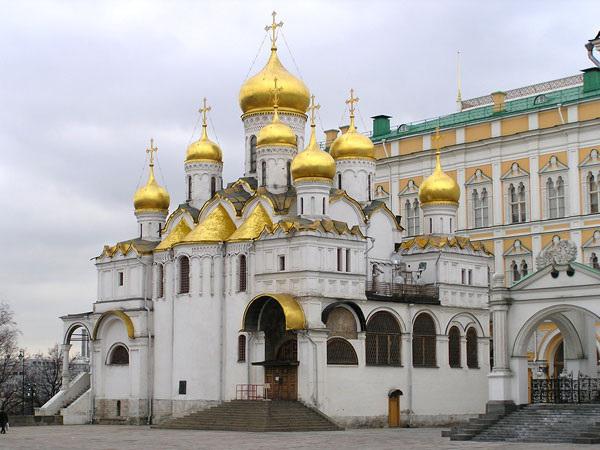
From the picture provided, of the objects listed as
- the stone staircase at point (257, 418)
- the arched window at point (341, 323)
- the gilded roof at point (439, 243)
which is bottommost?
the stone staircase at point (257, 418)

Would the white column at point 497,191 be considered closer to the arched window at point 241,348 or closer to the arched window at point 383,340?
the arched window at point 383,340

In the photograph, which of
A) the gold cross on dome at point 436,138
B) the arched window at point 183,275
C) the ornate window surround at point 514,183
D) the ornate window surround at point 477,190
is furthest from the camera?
the ornate window surround at point 477,190

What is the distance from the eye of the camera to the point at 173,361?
4272cm

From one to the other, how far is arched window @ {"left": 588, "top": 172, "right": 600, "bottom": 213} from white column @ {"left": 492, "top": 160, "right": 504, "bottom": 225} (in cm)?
447

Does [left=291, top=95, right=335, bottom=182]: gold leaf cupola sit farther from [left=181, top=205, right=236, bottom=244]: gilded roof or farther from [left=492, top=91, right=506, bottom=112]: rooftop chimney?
[left=492, top=91, right=506, bottom=112]: rooftop chimney

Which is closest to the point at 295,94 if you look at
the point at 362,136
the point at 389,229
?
the point at 362,136

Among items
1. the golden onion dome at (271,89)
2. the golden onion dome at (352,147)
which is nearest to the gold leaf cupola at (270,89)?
the golden onion dome at (271,89)

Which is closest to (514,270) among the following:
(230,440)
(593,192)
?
(593,192)

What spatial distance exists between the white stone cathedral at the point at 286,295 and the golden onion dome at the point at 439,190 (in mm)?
63

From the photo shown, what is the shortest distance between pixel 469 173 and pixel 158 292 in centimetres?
1556

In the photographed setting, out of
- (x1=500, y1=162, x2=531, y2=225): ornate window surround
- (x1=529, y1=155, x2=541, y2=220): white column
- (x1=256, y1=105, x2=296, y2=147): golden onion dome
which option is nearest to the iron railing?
(x1=256, y1=105, x2=296, y2=147): golden onion dome

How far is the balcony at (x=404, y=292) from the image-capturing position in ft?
137

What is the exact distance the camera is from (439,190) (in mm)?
45500

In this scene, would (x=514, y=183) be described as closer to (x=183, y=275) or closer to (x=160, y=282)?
(x=183, y=275)
